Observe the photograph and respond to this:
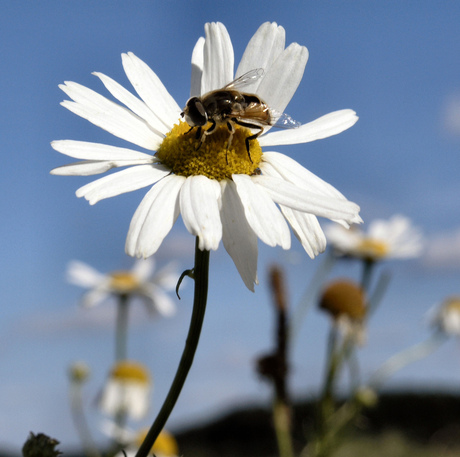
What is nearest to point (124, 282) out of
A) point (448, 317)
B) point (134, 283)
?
point (134, 283)

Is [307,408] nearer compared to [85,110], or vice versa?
[85,110]

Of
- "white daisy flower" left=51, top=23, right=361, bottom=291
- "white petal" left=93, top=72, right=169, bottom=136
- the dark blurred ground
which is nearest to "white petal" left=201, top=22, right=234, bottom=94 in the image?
"white daisy flower" left=51, top=23, right=361, bottom=291

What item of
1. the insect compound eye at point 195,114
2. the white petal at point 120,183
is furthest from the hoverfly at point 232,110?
the white petal at point 120,183

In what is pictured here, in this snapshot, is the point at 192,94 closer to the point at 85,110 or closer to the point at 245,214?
the point at 85,110

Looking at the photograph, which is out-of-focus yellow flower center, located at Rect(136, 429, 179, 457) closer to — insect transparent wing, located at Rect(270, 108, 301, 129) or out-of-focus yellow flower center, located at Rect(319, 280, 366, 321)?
out-of-focus yellow flower center, located at Rect(319, 280, 366, 321)

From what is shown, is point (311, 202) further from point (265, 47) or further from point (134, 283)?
point (134, 283)

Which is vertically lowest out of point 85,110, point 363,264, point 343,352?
point 85,110

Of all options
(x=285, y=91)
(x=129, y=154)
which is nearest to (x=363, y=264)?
(x=285, y=91)
